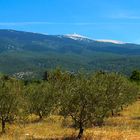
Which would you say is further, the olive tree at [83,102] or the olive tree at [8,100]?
the olive tree at [8,100]

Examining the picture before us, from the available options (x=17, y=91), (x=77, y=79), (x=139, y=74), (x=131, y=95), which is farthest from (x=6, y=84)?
(x=139, y=74)

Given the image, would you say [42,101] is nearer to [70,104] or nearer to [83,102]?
[70,104]

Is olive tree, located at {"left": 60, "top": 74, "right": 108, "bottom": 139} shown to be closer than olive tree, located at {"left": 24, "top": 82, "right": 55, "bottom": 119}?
Yes

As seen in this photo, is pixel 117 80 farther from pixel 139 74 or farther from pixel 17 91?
pixel 139 74

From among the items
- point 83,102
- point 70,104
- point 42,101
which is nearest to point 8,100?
point 70,104

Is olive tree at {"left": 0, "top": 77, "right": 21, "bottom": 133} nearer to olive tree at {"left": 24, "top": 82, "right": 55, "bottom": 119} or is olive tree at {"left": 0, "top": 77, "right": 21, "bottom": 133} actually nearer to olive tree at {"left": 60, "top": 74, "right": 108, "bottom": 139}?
olive tree at {"left": 60, "top": 74, "right": 108, "bottom": 139}

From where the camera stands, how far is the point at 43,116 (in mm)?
76375

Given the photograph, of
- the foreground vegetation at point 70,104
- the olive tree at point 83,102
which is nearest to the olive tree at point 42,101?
the foreground vegetation at point 70,104

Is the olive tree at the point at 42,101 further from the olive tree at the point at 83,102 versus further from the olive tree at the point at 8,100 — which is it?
the olive tree at the point at 83,102

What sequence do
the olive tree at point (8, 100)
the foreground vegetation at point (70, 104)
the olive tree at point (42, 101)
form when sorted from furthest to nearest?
1. the olive tree at point (42, 101)
2. the olive tree at point (8, 100)
3. the foreground vegetation at point (70, 104)

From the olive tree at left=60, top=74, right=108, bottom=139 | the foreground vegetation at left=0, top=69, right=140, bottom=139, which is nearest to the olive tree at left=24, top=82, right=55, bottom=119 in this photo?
the foreground vegetation at left=0, top=69, right=140, bottom=139

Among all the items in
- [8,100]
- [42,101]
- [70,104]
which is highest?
[70,104]

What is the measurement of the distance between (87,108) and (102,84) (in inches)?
139

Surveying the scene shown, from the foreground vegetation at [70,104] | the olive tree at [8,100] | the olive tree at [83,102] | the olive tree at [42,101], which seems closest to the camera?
the olive tree at [83,102]
